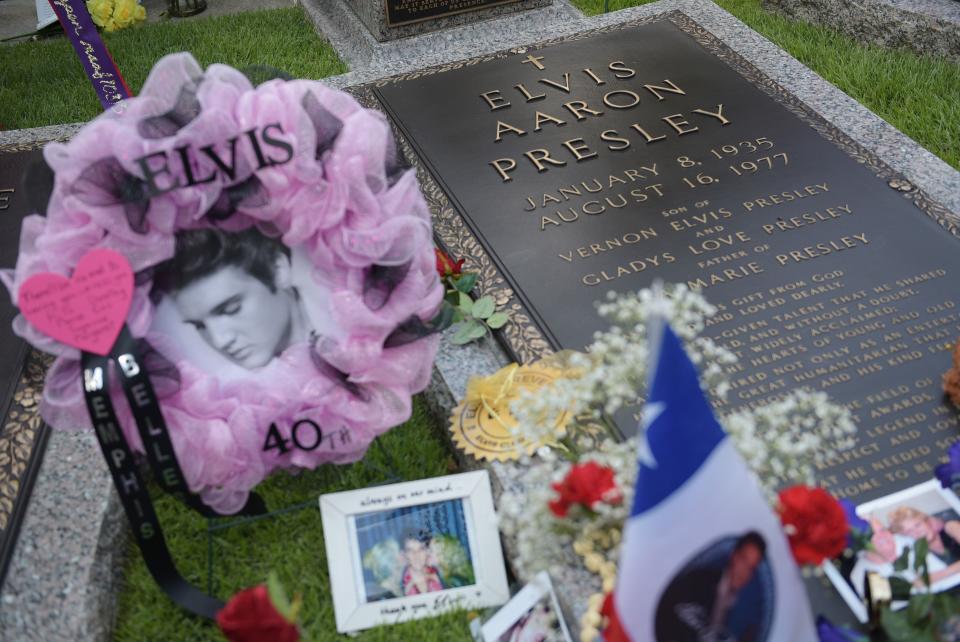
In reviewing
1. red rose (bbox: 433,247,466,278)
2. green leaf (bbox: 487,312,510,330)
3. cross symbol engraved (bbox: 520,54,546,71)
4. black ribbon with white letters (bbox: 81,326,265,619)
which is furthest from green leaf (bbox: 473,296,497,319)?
cross symbol engraved (bbox: 520,54,546,71)

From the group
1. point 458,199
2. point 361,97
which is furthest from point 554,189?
point 361,97

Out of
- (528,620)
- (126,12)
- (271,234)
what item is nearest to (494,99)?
(271,234)

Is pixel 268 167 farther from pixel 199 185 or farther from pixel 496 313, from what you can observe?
pixel 496 313

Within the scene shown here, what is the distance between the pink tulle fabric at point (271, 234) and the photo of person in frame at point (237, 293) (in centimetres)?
4

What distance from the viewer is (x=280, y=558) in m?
2.28

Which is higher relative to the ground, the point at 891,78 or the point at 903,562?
the point at 903,562

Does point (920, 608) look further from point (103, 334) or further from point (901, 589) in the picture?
point (103, 334)

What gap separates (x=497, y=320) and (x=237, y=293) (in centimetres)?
80

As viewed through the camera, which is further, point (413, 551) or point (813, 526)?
point (413, 551)

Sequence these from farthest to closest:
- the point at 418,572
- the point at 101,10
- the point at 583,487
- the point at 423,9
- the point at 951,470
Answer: the point at 101,10 < the point at 423,9 < the point at 418,572 < the point at 951,470 < the point at 583,487

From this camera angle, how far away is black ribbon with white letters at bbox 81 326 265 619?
183 centimetres

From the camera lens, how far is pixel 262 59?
480cm

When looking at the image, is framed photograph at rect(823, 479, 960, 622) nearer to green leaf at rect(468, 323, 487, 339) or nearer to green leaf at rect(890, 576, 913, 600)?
green leaf at rect(890, 576, 913, 600)

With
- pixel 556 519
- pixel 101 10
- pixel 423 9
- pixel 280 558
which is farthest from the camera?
pixel 101 10
